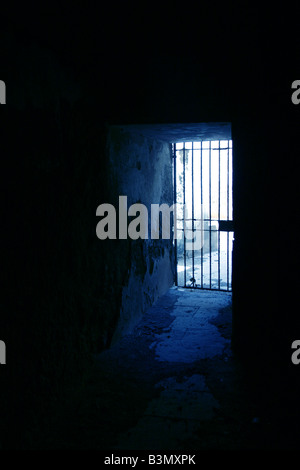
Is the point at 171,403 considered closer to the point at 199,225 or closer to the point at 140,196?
the point at 140,196

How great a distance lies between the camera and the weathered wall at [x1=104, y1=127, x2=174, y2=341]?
15.1 ft

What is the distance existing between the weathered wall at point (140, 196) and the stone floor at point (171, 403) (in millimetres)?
458

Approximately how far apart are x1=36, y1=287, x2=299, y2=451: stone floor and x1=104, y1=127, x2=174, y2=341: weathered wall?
0.46 metres

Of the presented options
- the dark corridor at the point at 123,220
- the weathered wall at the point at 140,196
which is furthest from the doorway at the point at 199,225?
the dark corridor at the point at 123,220

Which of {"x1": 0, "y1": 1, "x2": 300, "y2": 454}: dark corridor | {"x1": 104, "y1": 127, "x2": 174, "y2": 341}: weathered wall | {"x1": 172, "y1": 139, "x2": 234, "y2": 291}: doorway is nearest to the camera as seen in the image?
{"x1": 0, "y1": 1, "x2": 300, "y2": 454}: dark corridor

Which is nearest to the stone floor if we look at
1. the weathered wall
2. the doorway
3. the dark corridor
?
the dark corridor

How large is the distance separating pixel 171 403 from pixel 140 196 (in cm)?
273

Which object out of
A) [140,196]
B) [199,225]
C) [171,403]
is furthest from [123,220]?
[199,225]

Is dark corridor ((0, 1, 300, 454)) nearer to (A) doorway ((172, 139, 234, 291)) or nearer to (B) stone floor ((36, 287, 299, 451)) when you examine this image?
(B) stone floor ((36, 287, 299, 451))

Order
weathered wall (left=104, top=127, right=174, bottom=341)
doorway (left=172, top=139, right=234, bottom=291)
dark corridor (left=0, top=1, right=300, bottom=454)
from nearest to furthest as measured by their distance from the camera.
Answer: dark corridor (left=0, top=1, right=300, bottom=454) → weathered wall (left=104, top=127, right=174, bottom=341) → doorway (left=172, top=139, right=234, bottom=291)

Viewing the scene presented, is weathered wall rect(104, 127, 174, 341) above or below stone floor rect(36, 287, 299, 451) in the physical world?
above

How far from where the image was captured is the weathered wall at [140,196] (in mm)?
4609

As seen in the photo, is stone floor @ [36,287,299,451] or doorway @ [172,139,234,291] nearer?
stone floor @ [36,287,299,451]

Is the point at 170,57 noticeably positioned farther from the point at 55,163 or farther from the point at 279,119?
the point at 55,163
